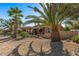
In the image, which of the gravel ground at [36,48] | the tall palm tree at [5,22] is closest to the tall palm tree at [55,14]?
Result: the gravel ground at [36,48]

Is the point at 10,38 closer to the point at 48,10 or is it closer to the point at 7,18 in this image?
the point at 7,18

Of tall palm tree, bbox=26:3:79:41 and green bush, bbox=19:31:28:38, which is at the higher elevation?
tall palm tree, bbox=26:3:79:41

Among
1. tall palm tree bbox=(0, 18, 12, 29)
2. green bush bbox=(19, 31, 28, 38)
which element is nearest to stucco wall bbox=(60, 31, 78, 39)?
green bush bbox=(19, 31, 28, 38)

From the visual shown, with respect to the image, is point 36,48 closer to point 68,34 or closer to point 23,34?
point 23,34

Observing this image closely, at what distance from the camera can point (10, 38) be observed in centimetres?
237

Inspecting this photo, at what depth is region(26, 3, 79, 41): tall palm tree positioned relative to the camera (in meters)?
2.36

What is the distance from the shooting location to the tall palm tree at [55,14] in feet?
7.75

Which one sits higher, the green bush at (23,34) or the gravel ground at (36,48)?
the green bush at (23,34)

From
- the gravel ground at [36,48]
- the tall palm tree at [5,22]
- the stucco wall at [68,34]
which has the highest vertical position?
the tall palm tree at [5,22]

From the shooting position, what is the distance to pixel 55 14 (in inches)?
93.7

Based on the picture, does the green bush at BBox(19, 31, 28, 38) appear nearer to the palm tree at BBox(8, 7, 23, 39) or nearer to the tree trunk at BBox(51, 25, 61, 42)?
the palm tree at BBox(8, 7, 23, 39)

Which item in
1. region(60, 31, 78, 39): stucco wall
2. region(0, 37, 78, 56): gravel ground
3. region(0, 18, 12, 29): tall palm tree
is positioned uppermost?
region(0, 18, 12, 29): tall palm tree

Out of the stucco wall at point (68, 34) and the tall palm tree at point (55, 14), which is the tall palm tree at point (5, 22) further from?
the stucco wall at point (68, 34)

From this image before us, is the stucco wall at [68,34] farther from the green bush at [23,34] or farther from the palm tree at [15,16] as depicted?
the palm tree at [15,16]
